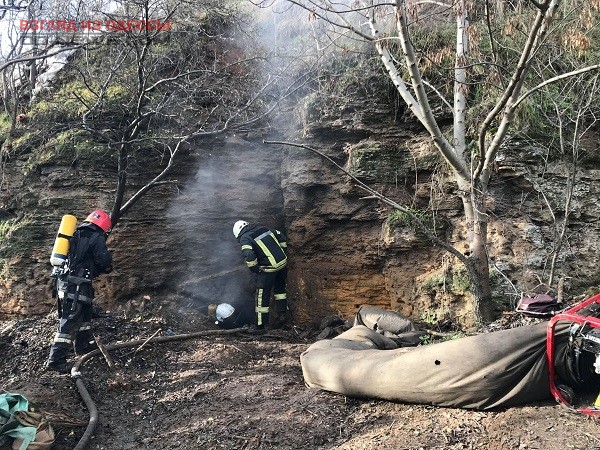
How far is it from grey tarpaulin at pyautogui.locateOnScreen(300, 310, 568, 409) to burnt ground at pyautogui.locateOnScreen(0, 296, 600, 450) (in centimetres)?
11

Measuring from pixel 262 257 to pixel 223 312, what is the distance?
1.03 metres

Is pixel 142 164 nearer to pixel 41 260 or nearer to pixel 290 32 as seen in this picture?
pixel 41 260

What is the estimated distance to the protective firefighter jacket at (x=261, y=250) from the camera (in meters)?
7.42

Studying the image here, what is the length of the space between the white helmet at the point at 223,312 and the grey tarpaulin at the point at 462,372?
11.2ft

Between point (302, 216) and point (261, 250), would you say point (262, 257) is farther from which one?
point (302, 216)

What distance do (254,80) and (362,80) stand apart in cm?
196

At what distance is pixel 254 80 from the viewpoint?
8.55 meters

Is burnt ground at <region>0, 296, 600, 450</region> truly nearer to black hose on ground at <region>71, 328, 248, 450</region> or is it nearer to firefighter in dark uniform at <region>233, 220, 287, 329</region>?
black hose on ground at <region>71, 328, 248, 450</region>

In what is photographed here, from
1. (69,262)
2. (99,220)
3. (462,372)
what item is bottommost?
(462,372)

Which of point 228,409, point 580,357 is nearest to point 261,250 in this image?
point 228,409

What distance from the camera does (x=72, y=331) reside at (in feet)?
18.9

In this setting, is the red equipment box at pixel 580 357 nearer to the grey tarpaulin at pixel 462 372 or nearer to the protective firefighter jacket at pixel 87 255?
the grey tarpaulin at pixel 462 372

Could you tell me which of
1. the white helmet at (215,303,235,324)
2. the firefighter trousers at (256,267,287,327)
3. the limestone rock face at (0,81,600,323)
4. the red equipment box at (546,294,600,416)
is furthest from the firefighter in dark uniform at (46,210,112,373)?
the red equipment box at (546,294,600,416)

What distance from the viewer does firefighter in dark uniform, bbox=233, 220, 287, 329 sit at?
743cm
